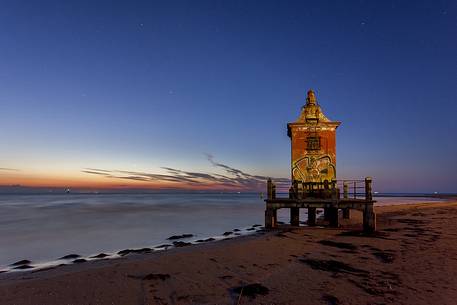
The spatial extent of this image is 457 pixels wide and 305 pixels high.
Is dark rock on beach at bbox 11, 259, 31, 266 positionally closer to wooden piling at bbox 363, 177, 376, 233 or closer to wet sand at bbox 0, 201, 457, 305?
wet sand at bbox 0, 201, 457, 305

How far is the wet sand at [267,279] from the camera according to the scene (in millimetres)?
6719

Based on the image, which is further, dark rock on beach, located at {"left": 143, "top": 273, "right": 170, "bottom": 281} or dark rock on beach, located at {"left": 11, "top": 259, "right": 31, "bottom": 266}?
dark rock on beach, located at {"left": 11, "top": 259, "right": 31, "bottom": 266}

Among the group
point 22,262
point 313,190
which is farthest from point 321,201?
point 22,262

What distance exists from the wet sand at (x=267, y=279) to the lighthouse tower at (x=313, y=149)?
23.7 ft

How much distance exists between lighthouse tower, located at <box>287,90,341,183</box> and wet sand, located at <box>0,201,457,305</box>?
721 centimetres

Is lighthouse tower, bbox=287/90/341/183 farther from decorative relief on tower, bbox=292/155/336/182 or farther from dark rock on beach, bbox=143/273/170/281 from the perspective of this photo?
dark rock on beach, bbox=143/273/170/281

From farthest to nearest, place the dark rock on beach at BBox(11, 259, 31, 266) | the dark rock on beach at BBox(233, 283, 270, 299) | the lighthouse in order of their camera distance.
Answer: the lighthouse → the dark rock on beach at BBox(11, 259, 31, 266) → the dark rock on beach at BBox(233, 283, 270, 299)

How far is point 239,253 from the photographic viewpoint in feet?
37.1

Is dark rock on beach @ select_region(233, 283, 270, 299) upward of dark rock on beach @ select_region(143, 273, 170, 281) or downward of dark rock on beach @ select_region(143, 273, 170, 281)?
upward

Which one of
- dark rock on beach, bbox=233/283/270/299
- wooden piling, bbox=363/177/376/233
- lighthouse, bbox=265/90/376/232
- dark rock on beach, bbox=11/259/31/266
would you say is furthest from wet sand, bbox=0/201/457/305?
lighthouse, bbox=265/90/376/232

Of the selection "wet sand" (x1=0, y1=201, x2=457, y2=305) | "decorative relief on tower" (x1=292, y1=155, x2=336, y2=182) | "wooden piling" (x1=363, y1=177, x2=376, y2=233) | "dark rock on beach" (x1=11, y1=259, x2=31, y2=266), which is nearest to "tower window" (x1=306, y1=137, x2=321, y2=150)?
"decorative relief on tower" (x1=292, y1=155, x2=336, y2=182)

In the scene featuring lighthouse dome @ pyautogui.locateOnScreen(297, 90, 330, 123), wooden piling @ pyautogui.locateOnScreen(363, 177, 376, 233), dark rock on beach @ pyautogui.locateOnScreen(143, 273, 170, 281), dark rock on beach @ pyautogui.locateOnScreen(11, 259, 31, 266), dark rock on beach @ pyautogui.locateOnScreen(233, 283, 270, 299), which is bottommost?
dark rock on beach @ pyautogui.locateOnScreen(11, 259, 31, 266)

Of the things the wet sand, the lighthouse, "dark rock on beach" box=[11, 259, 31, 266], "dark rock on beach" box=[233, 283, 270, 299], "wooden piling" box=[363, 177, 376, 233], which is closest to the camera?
the wet sand

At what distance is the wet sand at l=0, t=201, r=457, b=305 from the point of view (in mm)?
6719
